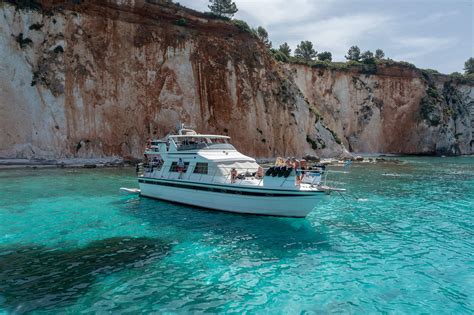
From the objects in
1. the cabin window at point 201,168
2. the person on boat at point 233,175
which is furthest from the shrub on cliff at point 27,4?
the person on boat at point 233,175

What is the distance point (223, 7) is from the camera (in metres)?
54.7

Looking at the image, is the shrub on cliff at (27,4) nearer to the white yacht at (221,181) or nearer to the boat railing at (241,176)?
the white yacht at (221,181)

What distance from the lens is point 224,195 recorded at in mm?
15969

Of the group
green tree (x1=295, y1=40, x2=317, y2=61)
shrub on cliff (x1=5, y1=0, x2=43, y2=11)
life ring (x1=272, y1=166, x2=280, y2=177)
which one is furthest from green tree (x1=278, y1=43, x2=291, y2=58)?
life ring (x1=272, y1=166, x2=280, y2=177)

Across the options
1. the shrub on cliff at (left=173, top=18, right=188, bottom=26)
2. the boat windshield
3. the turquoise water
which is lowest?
the turquoise water

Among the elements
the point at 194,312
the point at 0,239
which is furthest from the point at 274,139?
the point at 194,312

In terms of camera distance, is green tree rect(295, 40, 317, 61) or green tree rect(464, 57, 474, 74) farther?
green tree rect(464, 57, 474, 74)

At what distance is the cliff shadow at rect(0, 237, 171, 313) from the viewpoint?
316 inches

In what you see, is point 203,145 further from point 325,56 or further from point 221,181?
point 325,56

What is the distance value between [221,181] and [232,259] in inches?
238

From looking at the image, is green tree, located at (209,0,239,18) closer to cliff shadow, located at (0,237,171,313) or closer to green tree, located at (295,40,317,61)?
green tree, located at (295,40,317,61)

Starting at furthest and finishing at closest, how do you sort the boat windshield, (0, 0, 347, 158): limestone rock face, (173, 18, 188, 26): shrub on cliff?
(173, 18, 188, 26): shrub on cliff, (0, 0, 347, 158): limestone rock face, the boat windshield

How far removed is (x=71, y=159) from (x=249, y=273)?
3612 centimetres

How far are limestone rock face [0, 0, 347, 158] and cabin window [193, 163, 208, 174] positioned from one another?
28043 mm
